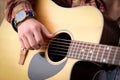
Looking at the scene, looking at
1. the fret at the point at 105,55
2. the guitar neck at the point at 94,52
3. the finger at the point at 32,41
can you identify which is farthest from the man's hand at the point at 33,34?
the fret at the point at 105,55

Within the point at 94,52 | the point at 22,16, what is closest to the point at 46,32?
the point at 22,16

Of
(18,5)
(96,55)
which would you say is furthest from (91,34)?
(18,5)

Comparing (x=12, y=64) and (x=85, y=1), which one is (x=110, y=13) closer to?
(x=85, y=1)

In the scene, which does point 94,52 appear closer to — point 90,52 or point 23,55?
point 90,52

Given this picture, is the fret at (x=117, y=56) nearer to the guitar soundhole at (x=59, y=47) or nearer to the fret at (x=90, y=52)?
the fret at (x=90, y=52)

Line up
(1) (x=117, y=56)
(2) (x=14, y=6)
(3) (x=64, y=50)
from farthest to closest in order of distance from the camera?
(2) (x=14, y=6) < (3) (x=64, y=50) < (1) (x=117, y=56)

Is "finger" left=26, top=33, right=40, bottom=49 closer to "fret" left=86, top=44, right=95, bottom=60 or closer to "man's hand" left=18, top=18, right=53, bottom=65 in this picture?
"man's hand" left=18, top=18, right=53, bottom=65

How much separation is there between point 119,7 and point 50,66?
0.39 m

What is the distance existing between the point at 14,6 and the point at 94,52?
442 millimetres

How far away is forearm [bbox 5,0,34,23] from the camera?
1.23 metres

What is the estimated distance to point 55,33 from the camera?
1146 millimetres

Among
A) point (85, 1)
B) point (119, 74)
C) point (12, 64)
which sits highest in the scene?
point (85, 1)

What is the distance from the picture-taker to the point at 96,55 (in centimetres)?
100

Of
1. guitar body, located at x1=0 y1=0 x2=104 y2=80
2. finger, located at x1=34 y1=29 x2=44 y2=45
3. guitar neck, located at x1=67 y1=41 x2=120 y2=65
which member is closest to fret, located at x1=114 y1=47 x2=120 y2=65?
guitar neck, located at x1=67 y1=41 x2=120 y2=65
